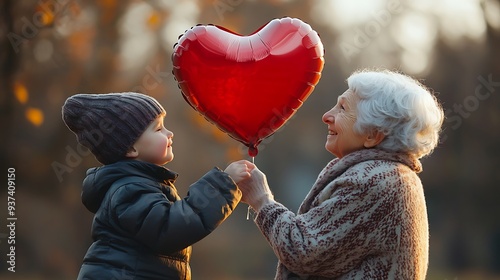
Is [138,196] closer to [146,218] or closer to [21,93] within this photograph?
[146,218]

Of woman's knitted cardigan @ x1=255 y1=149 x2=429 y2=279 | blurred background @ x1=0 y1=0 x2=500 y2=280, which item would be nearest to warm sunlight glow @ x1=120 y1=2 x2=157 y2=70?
blurred background @ x1=0 y1=0 x2=500 y2=280

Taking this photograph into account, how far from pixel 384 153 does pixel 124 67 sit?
607cm

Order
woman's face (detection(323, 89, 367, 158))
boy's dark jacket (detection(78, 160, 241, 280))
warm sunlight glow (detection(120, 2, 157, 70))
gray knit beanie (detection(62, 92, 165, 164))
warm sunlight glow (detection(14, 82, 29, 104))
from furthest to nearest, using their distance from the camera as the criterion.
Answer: warm sunlight glow (detection(120, 2, 157, 70)) < warm sunlight glow (detection(14, 82, 29, 104)) < woman's face (detection(323, 89, 367, 158)) < gray knit beanie (detection(62, 92, 165, 164)) < boy's dark jacket (detection(78, 160, 241, 280))

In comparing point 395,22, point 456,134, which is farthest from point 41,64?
point 456,134

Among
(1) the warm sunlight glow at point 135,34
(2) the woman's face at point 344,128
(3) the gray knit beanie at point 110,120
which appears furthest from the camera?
(1) the warm sunlight glow at point 135,34

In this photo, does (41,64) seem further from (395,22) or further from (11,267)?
(395,22)

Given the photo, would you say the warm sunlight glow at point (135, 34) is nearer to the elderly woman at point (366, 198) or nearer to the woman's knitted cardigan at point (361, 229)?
the elderly woman at point (366, 198)

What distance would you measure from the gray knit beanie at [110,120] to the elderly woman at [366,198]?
1.45 feet

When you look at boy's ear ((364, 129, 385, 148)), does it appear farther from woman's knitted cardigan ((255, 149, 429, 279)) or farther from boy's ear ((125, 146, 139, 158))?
boy's ear ((125, 146, 139, 158))

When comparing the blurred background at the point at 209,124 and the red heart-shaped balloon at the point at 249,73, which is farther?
the blurred background at the point at 209,124

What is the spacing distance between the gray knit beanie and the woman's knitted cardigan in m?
0.58

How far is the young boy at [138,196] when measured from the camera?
104 inches

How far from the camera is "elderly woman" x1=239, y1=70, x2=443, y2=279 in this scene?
2711 mm

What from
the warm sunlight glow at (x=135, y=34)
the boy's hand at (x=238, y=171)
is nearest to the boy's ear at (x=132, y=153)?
the boy's hand at (x=238, y=171)
